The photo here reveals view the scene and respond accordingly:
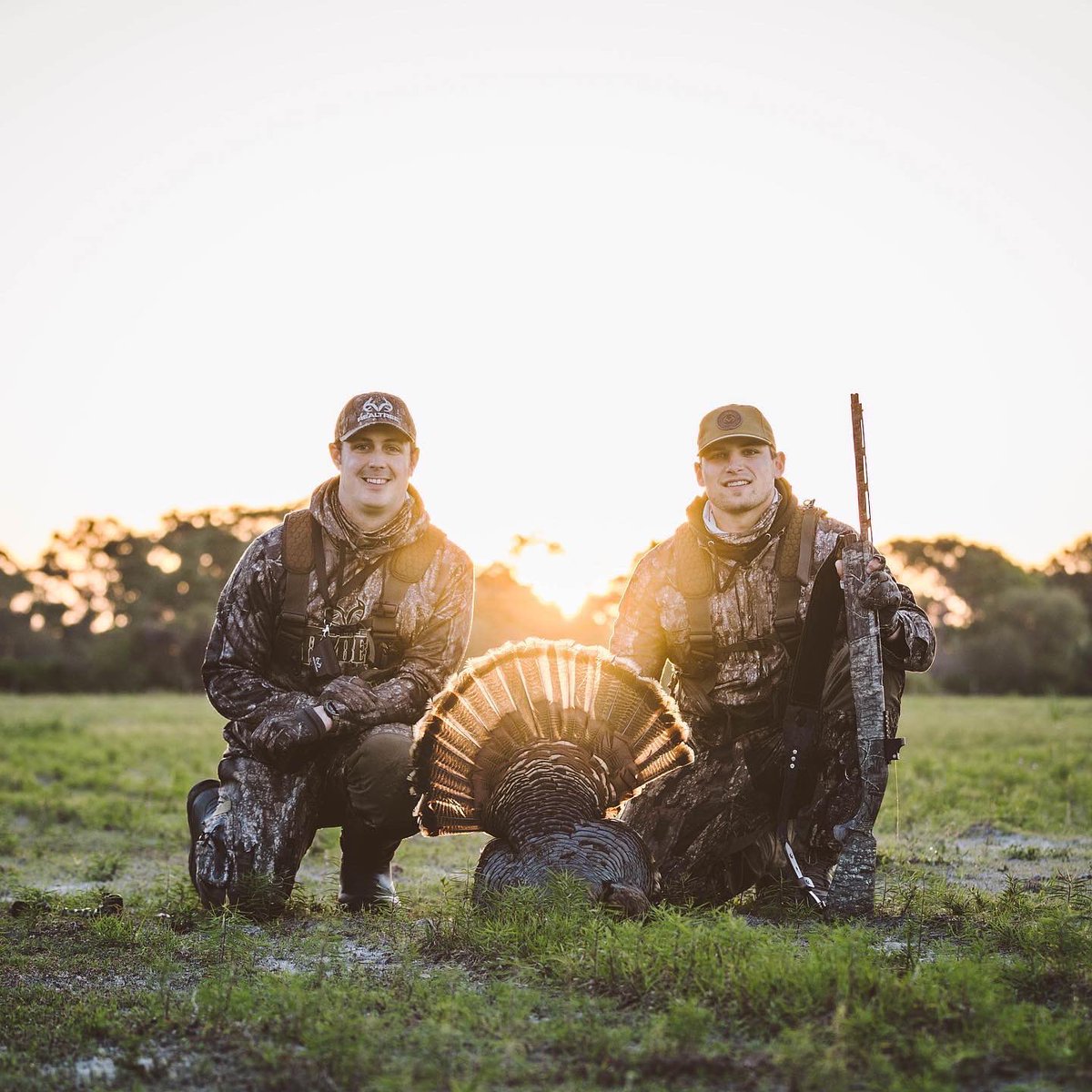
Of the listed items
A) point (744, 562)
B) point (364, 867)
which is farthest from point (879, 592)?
point (364, 867)

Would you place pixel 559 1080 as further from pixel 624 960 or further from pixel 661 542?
pixel 661 542

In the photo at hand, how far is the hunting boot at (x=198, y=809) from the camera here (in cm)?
548

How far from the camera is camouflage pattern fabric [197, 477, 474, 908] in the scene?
5512 millimetres

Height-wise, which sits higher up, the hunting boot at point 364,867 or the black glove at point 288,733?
the black glove at point 288,733

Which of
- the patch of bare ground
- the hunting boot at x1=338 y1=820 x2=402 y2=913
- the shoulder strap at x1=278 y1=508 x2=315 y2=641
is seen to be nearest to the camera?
the hunting boot at x1=338 y1=820 x2=402 y2=913

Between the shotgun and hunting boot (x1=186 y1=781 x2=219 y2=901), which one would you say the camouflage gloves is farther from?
hunting boot (x1=186 y1=781 x2=219 y2=901)

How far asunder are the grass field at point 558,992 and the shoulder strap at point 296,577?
1292mm

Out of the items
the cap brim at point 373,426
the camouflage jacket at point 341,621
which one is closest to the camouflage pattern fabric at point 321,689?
the camouflage jacket at point 341,621

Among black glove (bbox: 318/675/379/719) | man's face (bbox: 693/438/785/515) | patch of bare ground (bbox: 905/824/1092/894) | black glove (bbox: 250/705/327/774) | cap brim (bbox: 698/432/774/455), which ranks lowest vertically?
patch of bare ground (bbox: 905/824/1092/894)

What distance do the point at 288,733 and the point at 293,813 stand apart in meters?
0.44

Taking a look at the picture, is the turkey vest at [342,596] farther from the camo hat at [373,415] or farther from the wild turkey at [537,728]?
the wild turkey at [537,728]

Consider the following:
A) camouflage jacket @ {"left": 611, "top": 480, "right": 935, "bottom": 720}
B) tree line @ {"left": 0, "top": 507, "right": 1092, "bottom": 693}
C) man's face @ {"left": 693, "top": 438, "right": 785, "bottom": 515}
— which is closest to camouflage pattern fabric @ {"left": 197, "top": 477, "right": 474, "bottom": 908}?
camouflage jacket @ {"left": 611, "top": 480, "right": 935, "bottom": 720}

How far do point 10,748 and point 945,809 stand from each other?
35.6ft

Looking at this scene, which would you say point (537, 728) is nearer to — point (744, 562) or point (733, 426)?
point (744, 562)
